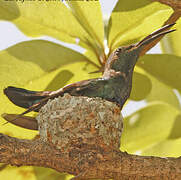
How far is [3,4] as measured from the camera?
2631 millimetres

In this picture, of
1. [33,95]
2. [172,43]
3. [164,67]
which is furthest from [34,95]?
[172,43]

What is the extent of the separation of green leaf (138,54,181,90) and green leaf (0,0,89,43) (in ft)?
1.51

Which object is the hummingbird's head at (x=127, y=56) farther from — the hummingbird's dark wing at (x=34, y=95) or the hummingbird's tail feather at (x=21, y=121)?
the hummingbird's tail feather at (x=21, y=121)

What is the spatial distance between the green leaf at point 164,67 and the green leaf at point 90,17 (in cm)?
36

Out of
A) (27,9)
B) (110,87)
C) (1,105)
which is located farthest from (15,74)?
(110,87)

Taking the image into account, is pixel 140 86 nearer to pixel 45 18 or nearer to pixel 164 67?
pixel 164 67

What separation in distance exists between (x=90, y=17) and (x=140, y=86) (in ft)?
2.21

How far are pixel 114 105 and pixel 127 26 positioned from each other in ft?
1.78

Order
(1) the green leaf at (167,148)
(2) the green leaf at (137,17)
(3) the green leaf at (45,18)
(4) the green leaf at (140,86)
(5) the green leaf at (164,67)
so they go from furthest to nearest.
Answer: (1) the green leaf at (167,148), (4) the green leaf at (140,86), (5) the green leaf at (164,67), (2) the green leaf at (137,17), (3) the green leaf at (45,18)

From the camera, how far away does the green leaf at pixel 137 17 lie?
109 inches

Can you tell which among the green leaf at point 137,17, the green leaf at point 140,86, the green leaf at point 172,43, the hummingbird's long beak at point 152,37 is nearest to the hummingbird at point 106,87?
the hummingbird's long beak at point 152,37

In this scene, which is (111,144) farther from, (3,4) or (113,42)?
(3,4)

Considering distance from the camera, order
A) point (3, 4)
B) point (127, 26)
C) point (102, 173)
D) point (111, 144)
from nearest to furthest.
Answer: point (102, 173)
point (111, 144)
point (3, 4)
point (127, 26)

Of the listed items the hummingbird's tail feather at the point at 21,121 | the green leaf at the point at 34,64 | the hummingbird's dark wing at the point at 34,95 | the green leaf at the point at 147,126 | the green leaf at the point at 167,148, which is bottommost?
the green leaf at the point at 167,148
